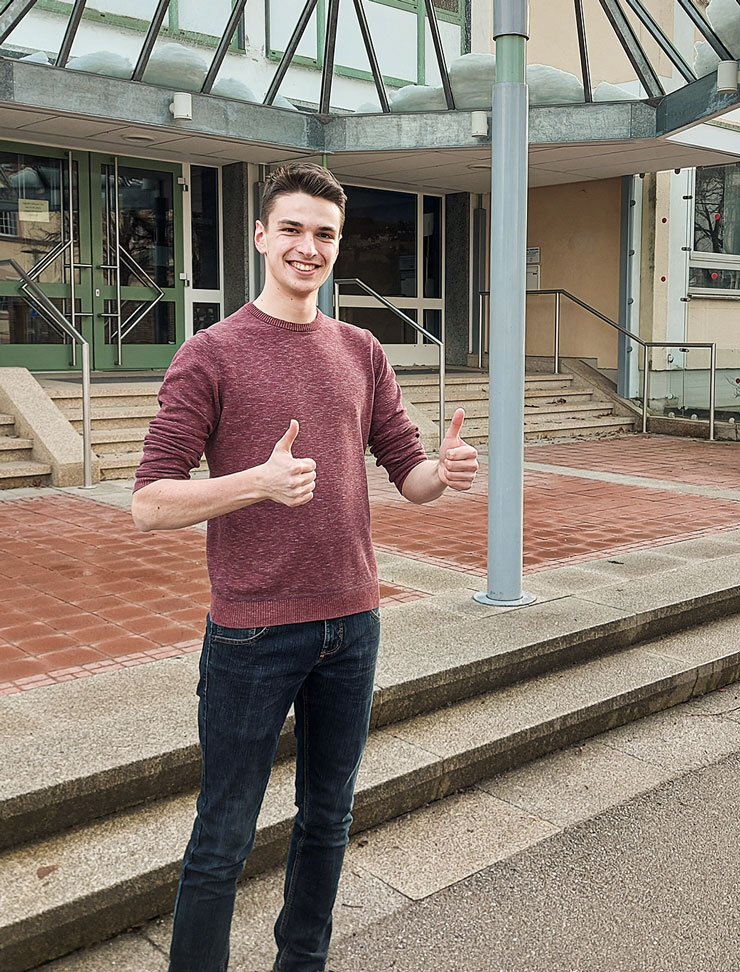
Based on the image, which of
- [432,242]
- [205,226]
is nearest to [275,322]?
[205,226]

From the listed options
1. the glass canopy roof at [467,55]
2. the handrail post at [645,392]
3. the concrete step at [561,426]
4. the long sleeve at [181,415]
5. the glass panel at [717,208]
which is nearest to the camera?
the long sleeve at [181,415]

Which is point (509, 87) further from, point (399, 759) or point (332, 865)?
point (332, 865)

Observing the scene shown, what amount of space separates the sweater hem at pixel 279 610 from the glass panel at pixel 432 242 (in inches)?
539

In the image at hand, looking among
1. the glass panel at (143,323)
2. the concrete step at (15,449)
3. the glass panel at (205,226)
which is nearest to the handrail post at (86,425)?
the concrete step at (15,449)

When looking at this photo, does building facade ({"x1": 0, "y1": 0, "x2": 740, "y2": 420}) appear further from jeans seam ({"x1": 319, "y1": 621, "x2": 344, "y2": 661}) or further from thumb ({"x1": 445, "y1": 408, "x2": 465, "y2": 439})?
jeans seam ({"x1": 319, "y1": 621, "x2": 344, "y2": 661})

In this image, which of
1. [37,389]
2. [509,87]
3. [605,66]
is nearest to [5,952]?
[509,87]

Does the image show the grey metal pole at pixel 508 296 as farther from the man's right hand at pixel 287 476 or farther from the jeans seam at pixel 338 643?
the man's right hand at pixel 287 476

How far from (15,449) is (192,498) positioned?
737cm

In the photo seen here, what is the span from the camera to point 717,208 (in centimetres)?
1506

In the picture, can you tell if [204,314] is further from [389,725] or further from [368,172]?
[389,725]

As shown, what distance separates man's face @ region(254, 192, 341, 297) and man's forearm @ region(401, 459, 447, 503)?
1.73ft

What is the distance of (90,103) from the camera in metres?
9.77

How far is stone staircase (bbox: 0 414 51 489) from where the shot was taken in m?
8.62

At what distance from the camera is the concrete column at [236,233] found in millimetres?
12680
